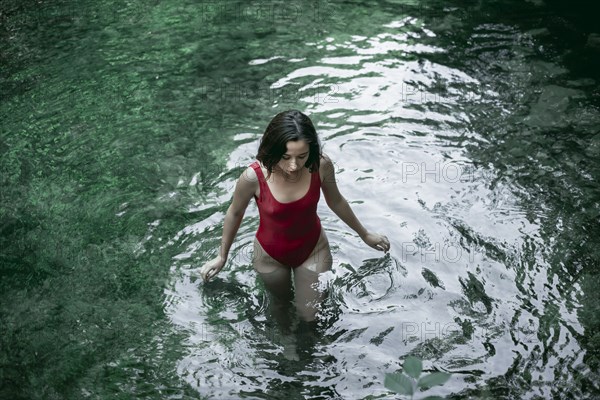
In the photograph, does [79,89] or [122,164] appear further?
[79,89]

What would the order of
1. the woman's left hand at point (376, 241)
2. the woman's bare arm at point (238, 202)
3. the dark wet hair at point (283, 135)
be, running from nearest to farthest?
the dark wet hair at point (283, 135) → the woman's bare arm at point (238, 202) → the woman's left hand at point (376, 241)

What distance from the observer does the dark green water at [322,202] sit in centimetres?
440

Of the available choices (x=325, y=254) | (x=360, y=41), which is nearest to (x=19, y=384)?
(x=325, y=254)

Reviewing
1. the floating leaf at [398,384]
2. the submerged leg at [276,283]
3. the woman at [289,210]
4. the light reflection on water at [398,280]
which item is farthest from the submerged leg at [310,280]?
the floating leaf at [398,384]

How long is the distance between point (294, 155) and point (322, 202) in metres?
2.20

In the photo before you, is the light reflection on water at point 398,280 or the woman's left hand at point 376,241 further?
the woman's left hand at point 376,241

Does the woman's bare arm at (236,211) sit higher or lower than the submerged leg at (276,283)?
higher

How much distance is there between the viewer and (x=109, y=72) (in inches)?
328

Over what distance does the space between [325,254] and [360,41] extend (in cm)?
505

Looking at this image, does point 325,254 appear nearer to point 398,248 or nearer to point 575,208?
Answer: point 398,248

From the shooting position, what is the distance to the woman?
3953mm

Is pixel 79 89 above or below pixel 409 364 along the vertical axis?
below

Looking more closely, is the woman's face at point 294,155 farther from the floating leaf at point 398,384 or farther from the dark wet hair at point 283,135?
the floating leaf at point 398,384

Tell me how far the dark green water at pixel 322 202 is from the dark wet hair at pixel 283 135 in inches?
53.8
